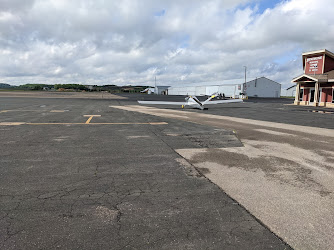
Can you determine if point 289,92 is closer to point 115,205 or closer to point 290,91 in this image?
point 290,91

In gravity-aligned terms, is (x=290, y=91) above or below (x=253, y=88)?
below

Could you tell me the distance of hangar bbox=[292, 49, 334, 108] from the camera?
110 ft

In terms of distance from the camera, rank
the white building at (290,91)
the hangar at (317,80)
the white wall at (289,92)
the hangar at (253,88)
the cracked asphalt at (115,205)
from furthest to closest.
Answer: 1. the white wall at (289,92)
2. the white building at (290,91)
3. the hangar at (253,88)
4. the hangar at (317,80)
5. the cracked asphalt at (115,205)

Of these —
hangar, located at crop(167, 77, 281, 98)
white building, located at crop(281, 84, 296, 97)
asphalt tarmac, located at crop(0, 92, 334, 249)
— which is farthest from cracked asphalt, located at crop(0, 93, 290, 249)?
white building, located at crop(281, 84, 296, 97)

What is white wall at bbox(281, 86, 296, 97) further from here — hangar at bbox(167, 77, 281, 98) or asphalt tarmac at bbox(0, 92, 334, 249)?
asphalt tarmac at bbox(0, 92, 334, 249)

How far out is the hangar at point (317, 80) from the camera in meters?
33.4

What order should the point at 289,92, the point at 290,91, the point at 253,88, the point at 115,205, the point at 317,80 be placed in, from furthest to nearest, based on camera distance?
the point at 289,92 < the point at 290,91 < the point at 253,88 < the point at 317,80 < the point at 115,205

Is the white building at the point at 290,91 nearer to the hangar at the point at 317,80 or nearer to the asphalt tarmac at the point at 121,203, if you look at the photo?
the hangar at the point at 317,80

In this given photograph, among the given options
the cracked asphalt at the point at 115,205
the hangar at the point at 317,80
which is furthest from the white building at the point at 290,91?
the cracked asphalt at the point at 115,205

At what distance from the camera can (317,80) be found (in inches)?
1296

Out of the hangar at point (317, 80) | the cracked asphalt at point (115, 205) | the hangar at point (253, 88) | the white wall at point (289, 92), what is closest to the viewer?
the cracked asphalt at point (115, 205)

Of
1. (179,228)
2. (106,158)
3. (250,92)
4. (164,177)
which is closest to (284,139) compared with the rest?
(164,177)

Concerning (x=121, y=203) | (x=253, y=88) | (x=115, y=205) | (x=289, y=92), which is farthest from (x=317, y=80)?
(x=289, y=92)

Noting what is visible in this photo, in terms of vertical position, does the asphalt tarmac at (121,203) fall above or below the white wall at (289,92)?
below
